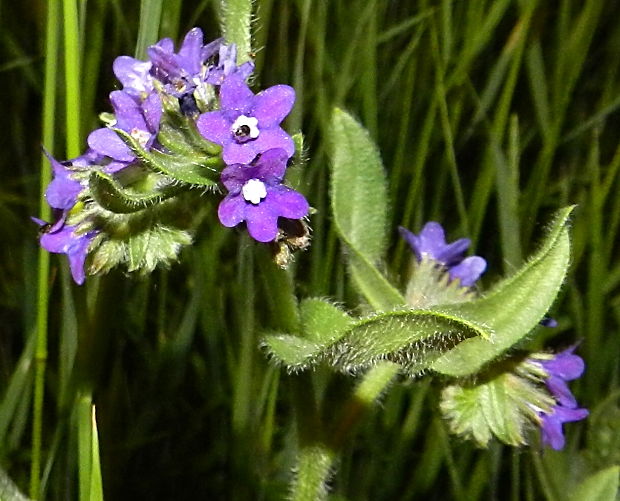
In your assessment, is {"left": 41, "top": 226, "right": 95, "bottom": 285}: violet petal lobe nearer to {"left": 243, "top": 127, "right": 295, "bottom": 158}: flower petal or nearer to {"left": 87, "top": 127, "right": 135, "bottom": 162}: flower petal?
{"left": 87, "top": 127, "right": 135, "bottom": 162}: flower petal

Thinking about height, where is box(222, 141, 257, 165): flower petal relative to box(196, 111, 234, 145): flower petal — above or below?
below

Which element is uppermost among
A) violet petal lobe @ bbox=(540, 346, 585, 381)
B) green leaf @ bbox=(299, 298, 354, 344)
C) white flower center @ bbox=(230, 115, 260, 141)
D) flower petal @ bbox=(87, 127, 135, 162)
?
white flower center @ bbox=(230, 115, 260, 141)

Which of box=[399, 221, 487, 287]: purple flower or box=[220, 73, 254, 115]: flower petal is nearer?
box=[220, 73, 254, 115]: flower petal

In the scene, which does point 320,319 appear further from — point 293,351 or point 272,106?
point 272,106

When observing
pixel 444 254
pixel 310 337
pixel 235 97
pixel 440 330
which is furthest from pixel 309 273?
pixel 235 97

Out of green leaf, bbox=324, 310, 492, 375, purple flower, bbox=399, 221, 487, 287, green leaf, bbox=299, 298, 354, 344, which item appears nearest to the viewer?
green leaf, bbox=324, 310, 492, 375

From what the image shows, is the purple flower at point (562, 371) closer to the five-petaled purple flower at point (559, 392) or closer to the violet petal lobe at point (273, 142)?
the five-petaled purple flower at point (559, 392)

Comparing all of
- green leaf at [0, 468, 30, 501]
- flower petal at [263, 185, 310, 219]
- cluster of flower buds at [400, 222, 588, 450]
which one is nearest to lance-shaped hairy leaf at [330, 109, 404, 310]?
cluster of flower buds at [400, 222, 588, 450]
